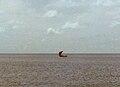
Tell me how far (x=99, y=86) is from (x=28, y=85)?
1172cm

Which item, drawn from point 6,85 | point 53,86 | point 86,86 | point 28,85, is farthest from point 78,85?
point 6,85

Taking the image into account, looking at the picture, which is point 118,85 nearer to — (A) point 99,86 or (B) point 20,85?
(A) point 99,86

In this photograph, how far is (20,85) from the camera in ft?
149

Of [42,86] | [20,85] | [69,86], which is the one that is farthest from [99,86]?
[20,85]

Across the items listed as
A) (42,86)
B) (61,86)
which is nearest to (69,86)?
(61,86)

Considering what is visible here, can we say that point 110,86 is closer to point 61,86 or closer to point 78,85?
point 78,85

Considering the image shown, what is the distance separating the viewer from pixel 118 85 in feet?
149

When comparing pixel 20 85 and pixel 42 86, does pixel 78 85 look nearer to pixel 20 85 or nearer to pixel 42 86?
pixel 42 86

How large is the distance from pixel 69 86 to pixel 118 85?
820 cm

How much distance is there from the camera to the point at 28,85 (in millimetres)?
45281

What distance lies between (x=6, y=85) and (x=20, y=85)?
2276 mm

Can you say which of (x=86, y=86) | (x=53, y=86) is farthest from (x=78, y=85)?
(x=53, y=86)

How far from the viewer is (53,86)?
147 feet

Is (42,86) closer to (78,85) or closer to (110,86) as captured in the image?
(78,85)
